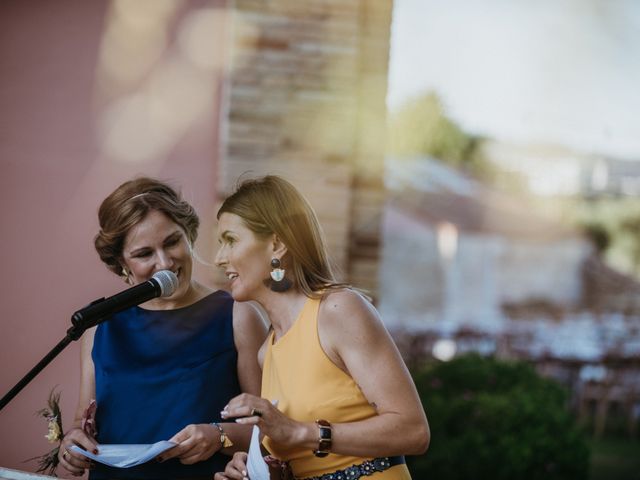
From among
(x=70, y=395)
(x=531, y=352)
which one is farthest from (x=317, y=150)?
(x=531, y=352)

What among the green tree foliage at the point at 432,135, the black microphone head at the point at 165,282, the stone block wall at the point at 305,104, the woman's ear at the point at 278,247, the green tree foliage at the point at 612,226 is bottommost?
the green tree foliage at the point at 612,226

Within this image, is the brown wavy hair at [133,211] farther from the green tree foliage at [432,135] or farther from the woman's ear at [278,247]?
the green tree foliage at [432,135]

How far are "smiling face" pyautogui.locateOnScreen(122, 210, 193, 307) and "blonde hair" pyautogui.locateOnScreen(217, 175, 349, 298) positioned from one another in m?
0.26

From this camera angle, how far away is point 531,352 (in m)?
10.6

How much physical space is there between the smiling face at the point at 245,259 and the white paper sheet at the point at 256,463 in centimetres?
38

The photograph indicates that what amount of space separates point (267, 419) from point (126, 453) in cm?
52

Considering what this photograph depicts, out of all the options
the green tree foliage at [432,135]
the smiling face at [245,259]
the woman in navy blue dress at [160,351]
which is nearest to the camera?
the smiling face at [245,259]

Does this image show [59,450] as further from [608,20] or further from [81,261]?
[608,20]

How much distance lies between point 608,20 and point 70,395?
28638 mm

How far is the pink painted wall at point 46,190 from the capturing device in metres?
4.09

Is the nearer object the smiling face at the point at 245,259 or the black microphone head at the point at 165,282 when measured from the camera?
the black microphone head at the point at 165,282

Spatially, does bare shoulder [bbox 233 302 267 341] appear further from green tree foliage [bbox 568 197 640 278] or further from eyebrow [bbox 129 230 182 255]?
green tree foliage [bbox 568 197 640 278]

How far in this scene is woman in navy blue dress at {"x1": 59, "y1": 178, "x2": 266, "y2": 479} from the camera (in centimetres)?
261

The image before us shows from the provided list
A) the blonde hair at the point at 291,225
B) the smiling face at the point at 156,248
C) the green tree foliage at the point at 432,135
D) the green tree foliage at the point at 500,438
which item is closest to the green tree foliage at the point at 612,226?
the green tree foliage at the point at 432,135
